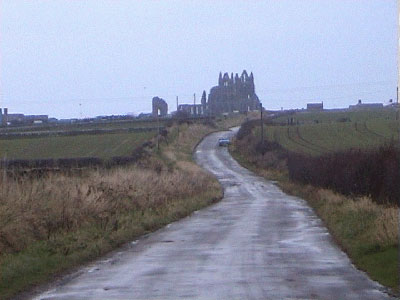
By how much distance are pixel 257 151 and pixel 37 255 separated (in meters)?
72.9

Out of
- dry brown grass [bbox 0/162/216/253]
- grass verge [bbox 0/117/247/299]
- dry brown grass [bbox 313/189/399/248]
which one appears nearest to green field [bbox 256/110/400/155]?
dry brown grass [bbox 313/189/399/248]

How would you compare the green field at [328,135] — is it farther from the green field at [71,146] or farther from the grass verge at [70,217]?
the grass verge at [70,217]

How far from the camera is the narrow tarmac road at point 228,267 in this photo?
1447 cm

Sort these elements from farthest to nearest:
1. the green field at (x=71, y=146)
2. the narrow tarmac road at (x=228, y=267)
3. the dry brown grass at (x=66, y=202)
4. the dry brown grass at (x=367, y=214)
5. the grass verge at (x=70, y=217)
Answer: the green field at (x=71, y=146) → the dry brown grass at (x=66, y=202) → the dry brown grass at (x=367, y=214) → the grass verge at (x=70, y=217) → the narrow tarmac road at (x=228, y=267)

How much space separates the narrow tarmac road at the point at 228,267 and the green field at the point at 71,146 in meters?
28.0

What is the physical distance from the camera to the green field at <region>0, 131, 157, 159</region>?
196ft

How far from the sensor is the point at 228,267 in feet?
58.9

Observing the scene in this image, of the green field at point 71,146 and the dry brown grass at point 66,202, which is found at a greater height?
the dry brown grass at point 66,202

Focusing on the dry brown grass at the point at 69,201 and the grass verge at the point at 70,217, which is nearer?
the grass verge at the point at 70,217

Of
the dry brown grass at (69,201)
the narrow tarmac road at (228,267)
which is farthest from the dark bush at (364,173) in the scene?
the dry brown grass at (69,201)

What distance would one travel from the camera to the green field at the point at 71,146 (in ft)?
196

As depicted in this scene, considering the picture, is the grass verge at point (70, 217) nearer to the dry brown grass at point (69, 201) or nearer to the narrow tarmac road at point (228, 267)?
the dry brown grass at point (69, 201)

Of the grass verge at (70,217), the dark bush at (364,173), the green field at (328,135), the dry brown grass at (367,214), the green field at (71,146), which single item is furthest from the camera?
the green field at (328,135)

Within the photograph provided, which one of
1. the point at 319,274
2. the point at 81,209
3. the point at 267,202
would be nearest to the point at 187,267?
the point at 319,274
